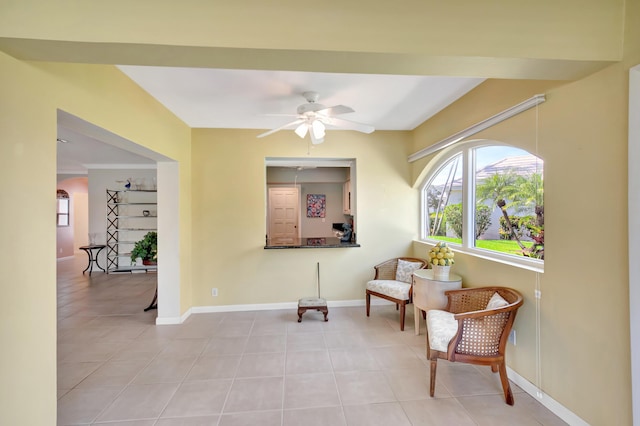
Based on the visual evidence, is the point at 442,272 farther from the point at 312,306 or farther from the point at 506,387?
the point at 312,306

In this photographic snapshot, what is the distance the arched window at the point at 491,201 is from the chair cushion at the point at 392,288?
0.81m

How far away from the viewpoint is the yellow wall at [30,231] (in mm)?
1335

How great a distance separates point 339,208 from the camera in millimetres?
7445

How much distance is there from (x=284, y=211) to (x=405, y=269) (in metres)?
3.96

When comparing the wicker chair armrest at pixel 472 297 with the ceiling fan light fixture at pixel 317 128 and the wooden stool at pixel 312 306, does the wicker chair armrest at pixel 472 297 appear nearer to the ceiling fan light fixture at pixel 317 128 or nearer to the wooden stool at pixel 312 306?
the wooden stool at pixel 312 306

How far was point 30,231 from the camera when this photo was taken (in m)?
1.45

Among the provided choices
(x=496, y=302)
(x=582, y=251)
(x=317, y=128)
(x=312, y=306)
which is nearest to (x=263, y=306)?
(x=312, y=306)

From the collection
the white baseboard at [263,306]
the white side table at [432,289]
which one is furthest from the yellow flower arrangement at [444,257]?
the white baseboard at [263,306]

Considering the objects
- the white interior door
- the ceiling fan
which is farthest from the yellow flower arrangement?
the white interior door

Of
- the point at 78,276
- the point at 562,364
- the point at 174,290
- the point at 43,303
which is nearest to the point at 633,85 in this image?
the point at 562,364

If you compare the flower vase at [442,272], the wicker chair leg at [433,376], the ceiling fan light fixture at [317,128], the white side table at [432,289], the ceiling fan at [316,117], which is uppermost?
the ceiling fan at [316,117]

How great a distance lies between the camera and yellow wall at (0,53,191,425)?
1.33 meters

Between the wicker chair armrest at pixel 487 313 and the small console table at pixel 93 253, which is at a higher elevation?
the wicker chair armrest at pixel 487 313

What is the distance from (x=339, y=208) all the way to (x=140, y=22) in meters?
6.38
